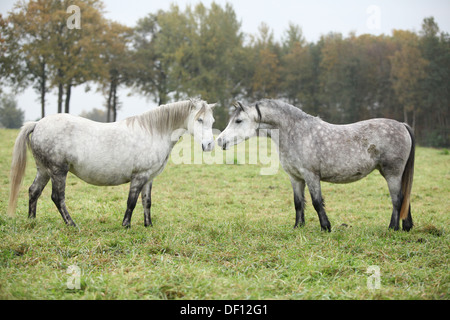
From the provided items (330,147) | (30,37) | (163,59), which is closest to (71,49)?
(30,37)

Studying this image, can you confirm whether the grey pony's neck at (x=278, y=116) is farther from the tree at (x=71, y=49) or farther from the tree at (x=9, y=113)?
the tree at (x=9, y=113)

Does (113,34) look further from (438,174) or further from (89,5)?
(438,174)

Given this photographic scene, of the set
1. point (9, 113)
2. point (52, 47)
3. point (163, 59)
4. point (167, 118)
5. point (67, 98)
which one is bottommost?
point (167, 118)

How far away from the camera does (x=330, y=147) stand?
5.67 metres

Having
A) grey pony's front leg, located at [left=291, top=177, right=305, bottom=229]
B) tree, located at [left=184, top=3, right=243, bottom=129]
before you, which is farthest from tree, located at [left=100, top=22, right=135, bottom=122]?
grey pony's front leg, located at [left=291, top=177, right=305, bottom=229]

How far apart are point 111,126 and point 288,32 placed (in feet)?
128

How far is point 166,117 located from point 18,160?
2.55 m

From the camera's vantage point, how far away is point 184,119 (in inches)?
241

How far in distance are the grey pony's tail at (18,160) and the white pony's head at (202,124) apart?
268 centimetres

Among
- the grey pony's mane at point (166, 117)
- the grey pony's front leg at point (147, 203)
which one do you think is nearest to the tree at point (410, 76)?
the grey pony's mane at point (166, 117)

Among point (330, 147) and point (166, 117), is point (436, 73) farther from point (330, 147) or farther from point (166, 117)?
point (166, 117)

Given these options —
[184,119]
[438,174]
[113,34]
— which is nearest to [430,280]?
[184,119]

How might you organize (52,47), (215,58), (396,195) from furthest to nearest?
1. (215,58)
2. (52,47)
3. (396,195)

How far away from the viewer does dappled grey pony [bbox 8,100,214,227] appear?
213 inches
